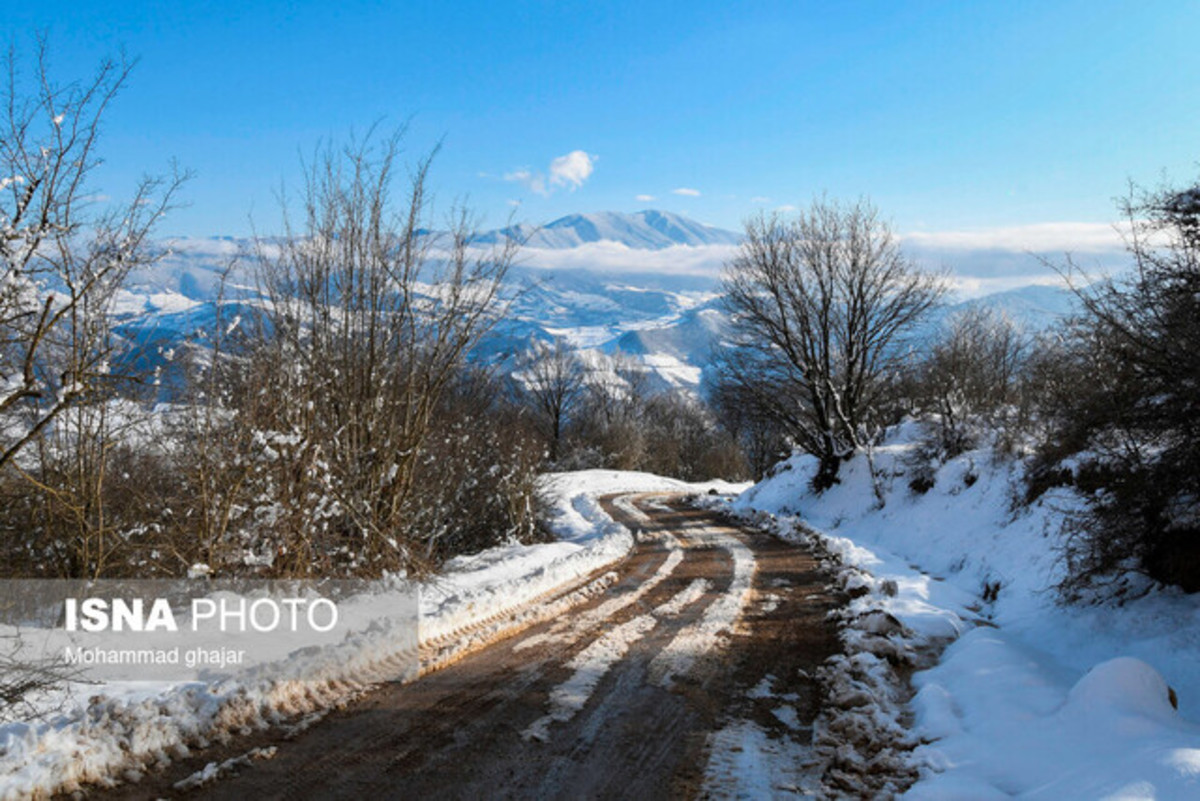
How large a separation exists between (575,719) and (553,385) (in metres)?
57.6

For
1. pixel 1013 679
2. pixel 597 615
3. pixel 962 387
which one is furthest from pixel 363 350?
pixel 962 387

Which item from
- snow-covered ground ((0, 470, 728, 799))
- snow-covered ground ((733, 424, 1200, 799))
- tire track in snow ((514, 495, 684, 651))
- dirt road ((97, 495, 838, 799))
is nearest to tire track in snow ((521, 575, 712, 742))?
dirt road ((97, 495, 838, 799))

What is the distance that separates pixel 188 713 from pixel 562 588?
6.35 metres

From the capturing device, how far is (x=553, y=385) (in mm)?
62688

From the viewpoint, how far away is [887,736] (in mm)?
5305

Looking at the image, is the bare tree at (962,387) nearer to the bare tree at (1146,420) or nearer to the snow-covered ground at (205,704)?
the bare tree at (1146,420)

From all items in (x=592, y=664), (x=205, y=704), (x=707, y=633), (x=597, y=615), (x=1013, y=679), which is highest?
(x=205, y=704)

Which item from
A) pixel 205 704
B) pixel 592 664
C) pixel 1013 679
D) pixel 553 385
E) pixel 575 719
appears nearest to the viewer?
pixel 205 704

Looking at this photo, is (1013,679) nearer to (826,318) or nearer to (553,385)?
(826,318)

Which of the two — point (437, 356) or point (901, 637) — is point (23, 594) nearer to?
point (437, 356)

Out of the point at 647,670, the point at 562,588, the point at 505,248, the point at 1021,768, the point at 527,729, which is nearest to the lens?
the point at 1021,768

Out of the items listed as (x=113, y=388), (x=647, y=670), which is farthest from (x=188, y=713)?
(x=647, y=670)

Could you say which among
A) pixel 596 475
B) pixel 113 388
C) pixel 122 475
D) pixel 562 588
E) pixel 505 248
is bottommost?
pixel 596 475

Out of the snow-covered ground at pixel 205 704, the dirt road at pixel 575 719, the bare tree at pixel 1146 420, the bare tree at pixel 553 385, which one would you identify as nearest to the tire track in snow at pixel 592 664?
the dirt road at pixel 575 719
